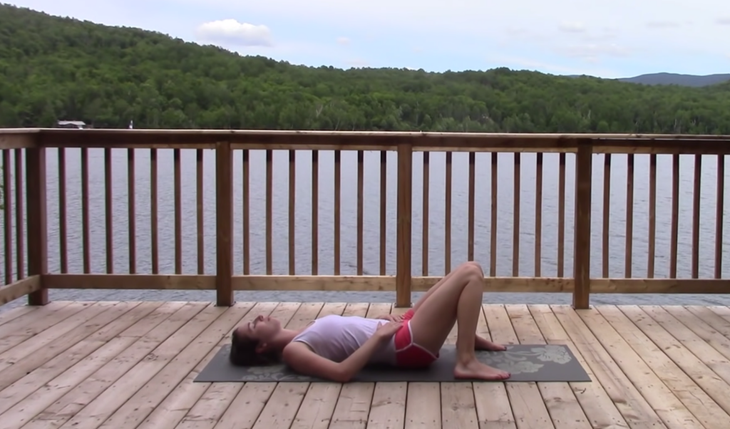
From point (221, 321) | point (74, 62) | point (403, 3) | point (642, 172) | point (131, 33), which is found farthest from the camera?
point (642, 172)

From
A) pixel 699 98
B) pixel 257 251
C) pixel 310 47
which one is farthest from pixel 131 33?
pixel 699 98

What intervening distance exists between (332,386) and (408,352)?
34cm

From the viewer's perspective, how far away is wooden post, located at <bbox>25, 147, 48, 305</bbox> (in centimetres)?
428

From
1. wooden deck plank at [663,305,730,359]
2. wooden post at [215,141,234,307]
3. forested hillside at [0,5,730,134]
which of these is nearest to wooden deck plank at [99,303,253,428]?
wooden post at [215,141,234,307]

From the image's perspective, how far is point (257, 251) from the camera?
30.8ft

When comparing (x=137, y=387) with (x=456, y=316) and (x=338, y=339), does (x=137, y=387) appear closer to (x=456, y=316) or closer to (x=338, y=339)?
(x=338, y=339)

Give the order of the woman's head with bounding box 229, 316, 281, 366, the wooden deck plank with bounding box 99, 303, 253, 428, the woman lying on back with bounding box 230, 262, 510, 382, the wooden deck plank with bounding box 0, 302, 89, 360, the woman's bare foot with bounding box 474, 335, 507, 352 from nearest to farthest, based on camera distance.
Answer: the wooden deck plank with bounding box 99, 303, 253, 428, the woman lying on back with bounding box 230, 262, 510, 382, the woman's head with bounding box 229, 316, 281, 366, the woman's bare foot with bounding box 474, 335, 507, 352, the wooden deck plank with bounding box 0, 302, 89, 360

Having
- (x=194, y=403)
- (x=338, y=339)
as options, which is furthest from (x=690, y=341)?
(x=194, y=403)

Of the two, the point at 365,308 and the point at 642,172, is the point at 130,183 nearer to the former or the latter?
the point at 365,308

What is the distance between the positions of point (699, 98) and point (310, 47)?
9.86m

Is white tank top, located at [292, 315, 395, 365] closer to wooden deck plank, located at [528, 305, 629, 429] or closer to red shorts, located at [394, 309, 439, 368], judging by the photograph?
red shorts, located at [394, 309, 439, 368]

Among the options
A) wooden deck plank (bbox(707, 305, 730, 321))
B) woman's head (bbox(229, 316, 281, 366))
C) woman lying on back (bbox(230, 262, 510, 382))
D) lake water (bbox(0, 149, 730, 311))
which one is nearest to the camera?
woman lying on back (bbox(230, 262, 510, 382))

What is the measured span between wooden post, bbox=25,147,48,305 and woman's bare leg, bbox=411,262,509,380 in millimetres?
2565

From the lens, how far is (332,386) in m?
2.83
